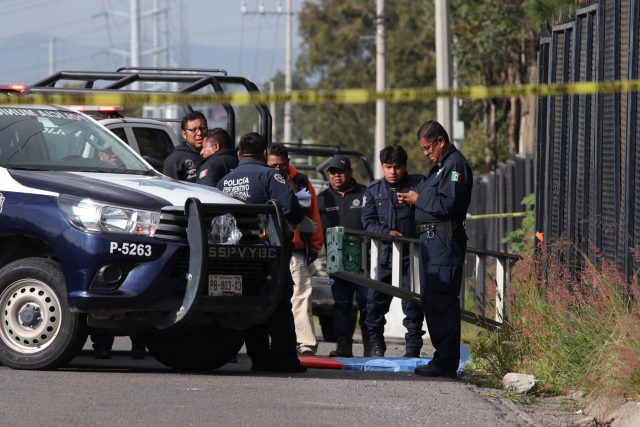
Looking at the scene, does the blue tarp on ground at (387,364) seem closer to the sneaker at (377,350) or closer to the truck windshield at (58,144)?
the sneaker at (377,350)

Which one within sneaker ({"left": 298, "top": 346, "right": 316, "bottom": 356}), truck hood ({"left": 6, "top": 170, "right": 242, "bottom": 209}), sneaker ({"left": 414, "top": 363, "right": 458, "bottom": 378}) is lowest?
sneaker ({"left": 298, "top": 346, "right": 316, "bottom": 356})

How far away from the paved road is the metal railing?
1535mm

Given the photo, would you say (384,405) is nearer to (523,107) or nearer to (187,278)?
(187,278)

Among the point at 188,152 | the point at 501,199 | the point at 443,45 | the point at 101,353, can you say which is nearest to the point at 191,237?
the point at 101,353

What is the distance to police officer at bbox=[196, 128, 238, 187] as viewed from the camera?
40.6 feet

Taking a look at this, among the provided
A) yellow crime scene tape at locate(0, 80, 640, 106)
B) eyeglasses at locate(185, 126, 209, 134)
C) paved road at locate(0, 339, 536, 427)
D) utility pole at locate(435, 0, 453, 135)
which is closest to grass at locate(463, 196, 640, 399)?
paved road at locate(0, 339, 536, 427)

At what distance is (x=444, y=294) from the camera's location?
11.1 metres

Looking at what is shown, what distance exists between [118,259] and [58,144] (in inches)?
65.4

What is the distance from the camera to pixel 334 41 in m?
59.9

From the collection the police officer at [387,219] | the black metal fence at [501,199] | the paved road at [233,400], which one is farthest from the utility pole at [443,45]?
the paved road at [233,400]

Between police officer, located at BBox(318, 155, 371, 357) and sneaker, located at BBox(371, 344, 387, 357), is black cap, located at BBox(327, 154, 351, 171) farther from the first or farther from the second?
sneaker, located at BBox(371, 344, 387, 357)

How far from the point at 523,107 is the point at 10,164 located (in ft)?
82.6

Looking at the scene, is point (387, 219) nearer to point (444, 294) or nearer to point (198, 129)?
point (198, 129)

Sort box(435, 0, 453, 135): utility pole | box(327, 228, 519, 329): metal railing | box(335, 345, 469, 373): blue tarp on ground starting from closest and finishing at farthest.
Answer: box(335, 345, 469, 373): blue tarp on ground, box(327, 228, 519, 329): metal railing, box(435, 0, 453, 135): utility pole
